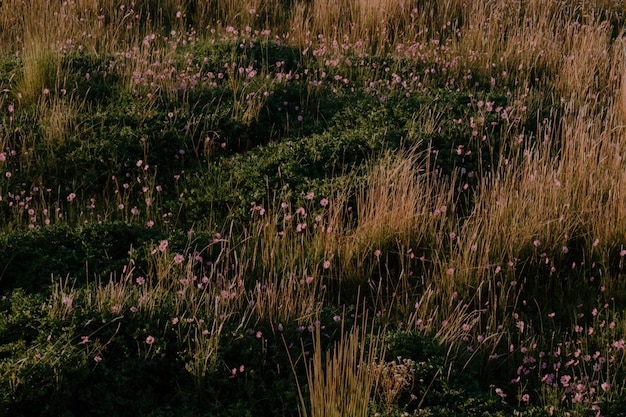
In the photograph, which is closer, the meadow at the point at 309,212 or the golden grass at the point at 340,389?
the golden grass at the point at 340,389

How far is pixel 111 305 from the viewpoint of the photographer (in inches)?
161

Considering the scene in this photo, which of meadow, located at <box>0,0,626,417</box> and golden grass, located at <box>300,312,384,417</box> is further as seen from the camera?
meadow, located at <box>0,0,626,417</box>

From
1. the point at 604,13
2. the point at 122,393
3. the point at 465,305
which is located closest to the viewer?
the point at 122,393

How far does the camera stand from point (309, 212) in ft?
19.0

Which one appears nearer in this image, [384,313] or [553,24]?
[384,313]

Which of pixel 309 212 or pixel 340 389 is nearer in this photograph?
pixel 340 389

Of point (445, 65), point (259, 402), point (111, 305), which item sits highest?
point (445, 65)

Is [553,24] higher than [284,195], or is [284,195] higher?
[553,24]

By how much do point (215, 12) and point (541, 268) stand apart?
17.9ft

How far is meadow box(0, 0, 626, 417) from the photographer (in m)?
3.92

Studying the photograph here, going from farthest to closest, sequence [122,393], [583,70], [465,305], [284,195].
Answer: [583,70] < [284,195] < [465,305] < [122,393]

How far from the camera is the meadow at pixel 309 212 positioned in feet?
12.8

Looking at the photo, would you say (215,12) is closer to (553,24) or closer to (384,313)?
(553,24)

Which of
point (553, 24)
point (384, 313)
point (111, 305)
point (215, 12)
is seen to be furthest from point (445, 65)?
point (111, 305)
